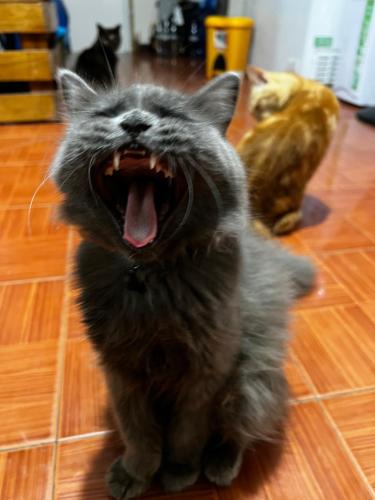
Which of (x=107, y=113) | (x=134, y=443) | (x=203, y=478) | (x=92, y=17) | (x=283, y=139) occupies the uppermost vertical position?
(x=107, y=113)

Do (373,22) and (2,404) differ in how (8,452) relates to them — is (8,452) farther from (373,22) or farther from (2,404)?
(373,22)

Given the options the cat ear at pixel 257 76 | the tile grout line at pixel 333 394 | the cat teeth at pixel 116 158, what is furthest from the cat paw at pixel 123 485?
the cat ear at pixel 257 76

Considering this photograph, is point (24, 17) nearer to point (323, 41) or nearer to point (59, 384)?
point (323, 41)

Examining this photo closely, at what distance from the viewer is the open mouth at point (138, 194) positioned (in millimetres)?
533

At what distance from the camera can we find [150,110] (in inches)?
20.8

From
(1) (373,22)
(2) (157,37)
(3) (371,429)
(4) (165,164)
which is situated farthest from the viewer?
(2) (157,37)

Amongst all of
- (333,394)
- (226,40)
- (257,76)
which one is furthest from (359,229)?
(226,40)

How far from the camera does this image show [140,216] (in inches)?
21.6

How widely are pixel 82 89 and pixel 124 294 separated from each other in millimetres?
319

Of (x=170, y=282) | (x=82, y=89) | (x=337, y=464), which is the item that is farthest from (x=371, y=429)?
(x=82, y=89)

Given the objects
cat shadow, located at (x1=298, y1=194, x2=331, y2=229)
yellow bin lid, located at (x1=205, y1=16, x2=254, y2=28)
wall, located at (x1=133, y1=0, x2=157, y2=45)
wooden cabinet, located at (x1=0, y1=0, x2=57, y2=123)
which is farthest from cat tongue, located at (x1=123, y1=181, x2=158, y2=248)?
wall, located at (x1=133, y1=0, x2=157, y2=45)

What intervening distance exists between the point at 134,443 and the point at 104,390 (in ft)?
0.74

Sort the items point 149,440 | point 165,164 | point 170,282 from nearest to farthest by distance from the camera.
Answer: point 165,164 → point 170,282 → point 149,440

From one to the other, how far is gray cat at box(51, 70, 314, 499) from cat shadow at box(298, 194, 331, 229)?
81 cm
